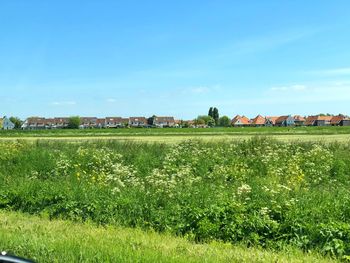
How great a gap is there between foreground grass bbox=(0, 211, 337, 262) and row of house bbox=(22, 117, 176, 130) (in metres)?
173

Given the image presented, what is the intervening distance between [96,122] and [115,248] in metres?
193

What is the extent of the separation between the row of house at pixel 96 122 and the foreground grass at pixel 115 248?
173 metres

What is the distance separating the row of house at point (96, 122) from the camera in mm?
184875

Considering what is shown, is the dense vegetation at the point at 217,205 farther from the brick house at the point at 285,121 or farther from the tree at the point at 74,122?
the brick house at the point at 285,121

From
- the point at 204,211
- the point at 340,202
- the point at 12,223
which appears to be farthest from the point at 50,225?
the point at 340,202

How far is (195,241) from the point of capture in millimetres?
7691

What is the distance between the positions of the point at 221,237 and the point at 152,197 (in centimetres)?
238

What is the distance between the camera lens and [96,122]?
19588 cm

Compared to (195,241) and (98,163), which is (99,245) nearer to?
(195,241)

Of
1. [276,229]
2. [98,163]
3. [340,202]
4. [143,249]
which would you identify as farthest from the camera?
[98,163]

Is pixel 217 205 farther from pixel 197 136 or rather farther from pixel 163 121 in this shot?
pixel 163 121

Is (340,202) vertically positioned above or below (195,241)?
above

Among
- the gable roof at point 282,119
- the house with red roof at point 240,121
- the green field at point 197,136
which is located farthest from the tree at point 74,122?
the green field at point 197,136

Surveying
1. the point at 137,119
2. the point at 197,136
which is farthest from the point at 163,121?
the point at 197,136
